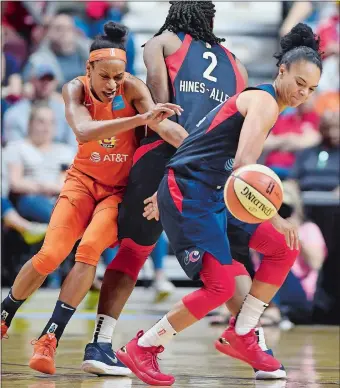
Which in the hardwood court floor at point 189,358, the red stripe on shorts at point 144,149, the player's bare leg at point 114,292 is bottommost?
the hardwood court floor at point 189,358

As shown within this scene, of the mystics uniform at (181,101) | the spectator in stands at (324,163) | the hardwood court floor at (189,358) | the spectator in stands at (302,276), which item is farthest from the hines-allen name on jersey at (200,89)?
the spectator in stands at (324,163)

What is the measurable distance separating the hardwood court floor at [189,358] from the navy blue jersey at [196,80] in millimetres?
1305

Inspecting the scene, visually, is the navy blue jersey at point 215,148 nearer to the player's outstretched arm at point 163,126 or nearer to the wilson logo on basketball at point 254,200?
the player's outstretched arm at point 163,126

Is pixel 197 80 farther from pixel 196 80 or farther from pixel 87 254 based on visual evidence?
pixel 87 254

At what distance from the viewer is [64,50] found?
11.7 metres

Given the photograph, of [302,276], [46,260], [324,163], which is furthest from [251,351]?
[324,163]

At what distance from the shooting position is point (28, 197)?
33.6 feet

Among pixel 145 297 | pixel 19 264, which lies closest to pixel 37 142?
pixel 19 264

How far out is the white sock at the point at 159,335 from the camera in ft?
16.0

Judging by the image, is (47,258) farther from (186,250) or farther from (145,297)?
(145,297)

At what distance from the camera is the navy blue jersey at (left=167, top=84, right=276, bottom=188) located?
4777 millimetres

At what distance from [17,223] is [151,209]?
5.26 m

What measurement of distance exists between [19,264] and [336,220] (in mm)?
3325

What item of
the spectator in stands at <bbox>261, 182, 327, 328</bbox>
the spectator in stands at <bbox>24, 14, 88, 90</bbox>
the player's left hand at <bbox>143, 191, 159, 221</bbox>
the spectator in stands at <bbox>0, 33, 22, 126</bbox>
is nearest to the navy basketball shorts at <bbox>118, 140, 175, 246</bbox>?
the player's left hand at <bbox>143, 191, 159, 221</bbox>
